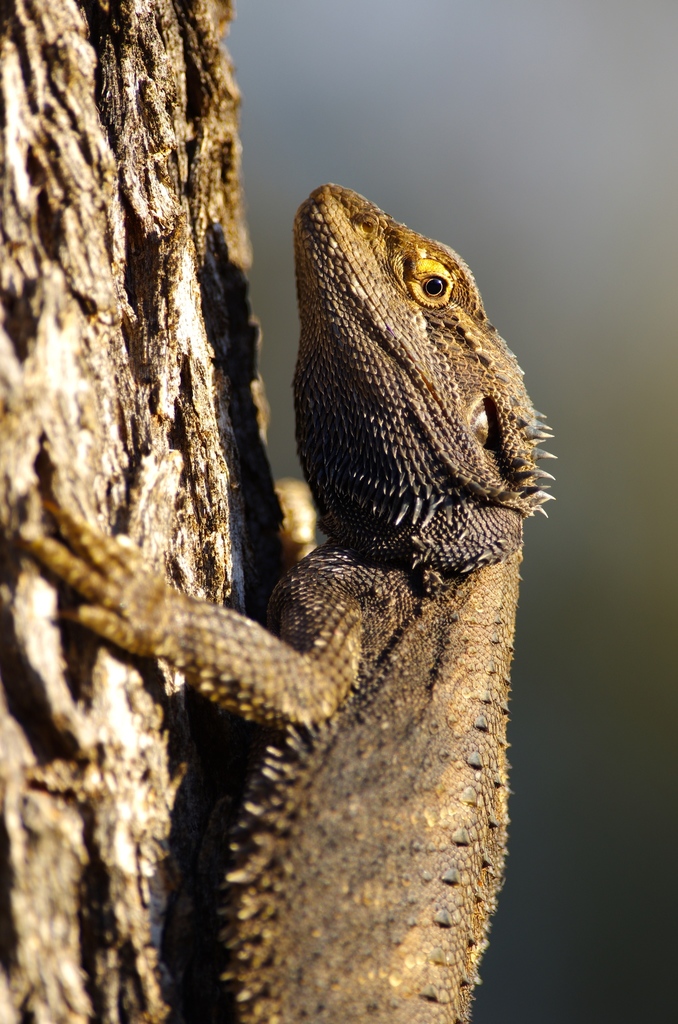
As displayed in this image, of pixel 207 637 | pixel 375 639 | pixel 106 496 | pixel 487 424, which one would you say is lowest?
pixel 375 639

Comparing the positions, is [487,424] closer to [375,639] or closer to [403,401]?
[403,401]

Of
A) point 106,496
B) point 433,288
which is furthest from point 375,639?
point 433,288

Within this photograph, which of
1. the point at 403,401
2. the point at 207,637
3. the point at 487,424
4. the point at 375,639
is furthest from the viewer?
the point at 487,424

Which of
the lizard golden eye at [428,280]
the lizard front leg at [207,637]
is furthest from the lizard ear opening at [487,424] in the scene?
the lizard front leg at [207,637]

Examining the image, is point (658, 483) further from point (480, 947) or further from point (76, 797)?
point (76, 797)

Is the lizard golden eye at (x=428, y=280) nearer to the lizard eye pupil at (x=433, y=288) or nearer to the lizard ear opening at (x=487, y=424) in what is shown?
the lizard eye pupil at (x=433, y=288)

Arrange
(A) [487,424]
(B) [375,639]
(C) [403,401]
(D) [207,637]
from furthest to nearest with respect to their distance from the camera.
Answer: (A) [487,424]
(C) [403,401]
(B) [375,639]
(D) [207,637]

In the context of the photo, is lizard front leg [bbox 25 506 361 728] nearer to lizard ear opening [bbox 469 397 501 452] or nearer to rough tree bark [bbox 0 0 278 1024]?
rough tree bark [bbox 0 0 278 1024]

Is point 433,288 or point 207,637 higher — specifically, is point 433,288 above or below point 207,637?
above

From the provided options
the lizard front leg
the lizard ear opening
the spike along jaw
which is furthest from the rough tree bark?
the lizard ear opening
